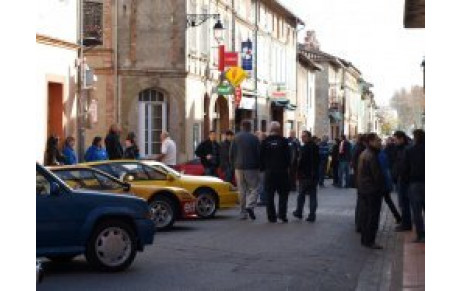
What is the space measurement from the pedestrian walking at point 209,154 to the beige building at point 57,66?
3994 millimetres

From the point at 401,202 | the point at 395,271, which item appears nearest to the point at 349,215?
the point at 401,202

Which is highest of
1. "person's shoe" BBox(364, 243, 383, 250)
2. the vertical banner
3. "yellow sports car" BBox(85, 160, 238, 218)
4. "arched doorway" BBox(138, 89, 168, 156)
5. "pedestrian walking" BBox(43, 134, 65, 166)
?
the vertical banner

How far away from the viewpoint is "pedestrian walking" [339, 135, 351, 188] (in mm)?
35688

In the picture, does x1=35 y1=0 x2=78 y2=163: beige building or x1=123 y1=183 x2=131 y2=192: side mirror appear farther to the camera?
x1=35 y1=0 x2=78 y2=163: beige building

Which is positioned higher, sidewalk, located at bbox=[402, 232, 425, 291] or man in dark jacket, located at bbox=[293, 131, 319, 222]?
man in dark jacket, located at bbox=[293, 131, 319, 222]

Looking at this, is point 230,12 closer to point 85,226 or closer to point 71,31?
point 71,31

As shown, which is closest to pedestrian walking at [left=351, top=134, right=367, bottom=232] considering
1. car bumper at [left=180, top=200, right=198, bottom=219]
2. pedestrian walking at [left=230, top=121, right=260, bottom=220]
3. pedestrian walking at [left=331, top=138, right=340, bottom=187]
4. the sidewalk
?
the sidewalk

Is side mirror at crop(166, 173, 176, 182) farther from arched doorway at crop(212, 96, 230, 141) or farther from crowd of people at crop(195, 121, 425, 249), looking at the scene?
arched doorway at crop(212, 96, 230, 141)

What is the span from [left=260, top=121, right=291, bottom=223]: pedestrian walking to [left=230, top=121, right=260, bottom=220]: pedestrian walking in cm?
35

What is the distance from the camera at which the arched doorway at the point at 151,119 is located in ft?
121

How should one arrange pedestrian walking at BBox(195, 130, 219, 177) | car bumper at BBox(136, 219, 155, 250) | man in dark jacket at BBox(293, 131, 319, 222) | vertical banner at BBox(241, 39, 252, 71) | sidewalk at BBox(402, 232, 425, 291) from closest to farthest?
sidewalk at BBox(402, 232, 425, 291) < car bumper at BBox(136, 219, 155, 250) < man in dark jacket at BBox(293, 131, 319, 222) < pedestrian walking at BBox(195, 130, 219, 177) < vertical banner at BBox(241, 39, 252, 71)

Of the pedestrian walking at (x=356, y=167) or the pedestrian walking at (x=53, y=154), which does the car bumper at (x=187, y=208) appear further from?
the pedestrian walking at (x=53, y=154)

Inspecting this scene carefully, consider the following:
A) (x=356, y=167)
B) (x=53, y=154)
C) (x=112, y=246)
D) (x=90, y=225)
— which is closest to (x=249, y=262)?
(x=112, y=246)
